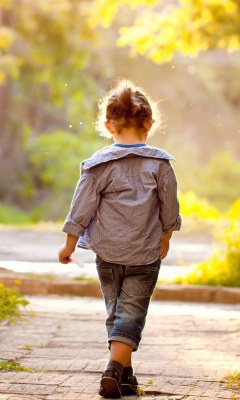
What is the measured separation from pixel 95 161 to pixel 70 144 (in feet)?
75.2

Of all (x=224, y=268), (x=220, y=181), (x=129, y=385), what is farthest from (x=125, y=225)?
(x=220, y=181)

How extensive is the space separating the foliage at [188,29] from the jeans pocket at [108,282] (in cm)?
869

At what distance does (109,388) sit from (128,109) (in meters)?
1.35

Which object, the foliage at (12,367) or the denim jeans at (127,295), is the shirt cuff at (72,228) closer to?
the denim jeans at (127,295)

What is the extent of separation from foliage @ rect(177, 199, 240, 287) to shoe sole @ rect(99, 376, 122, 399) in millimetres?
4487

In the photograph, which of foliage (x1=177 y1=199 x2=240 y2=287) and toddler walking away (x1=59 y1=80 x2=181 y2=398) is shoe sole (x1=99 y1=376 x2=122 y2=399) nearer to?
toddler walking away (x1=59 y1=80 x2=181 y2=398)

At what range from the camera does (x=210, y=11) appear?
1238cm

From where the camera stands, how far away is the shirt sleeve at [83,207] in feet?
12.0

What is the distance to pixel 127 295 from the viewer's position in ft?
12.1

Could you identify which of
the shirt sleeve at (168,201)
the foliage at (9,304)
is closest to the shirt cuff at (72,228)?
the shirt sleeve at (168,201)

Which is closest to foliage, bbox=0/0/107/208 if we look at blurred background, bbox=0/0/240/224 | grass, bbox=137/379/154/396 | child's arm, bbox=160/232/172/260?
blurred background, bbox=0/0/240/224

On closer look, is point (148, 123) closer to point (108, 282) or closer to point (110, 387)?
point (108, 282)

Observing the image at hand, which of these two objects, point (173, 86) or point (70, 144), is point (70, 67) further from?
point (173, 86)

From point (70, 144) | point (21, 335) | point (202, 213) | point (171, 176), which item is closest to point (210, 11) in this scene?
point (202, 213)
